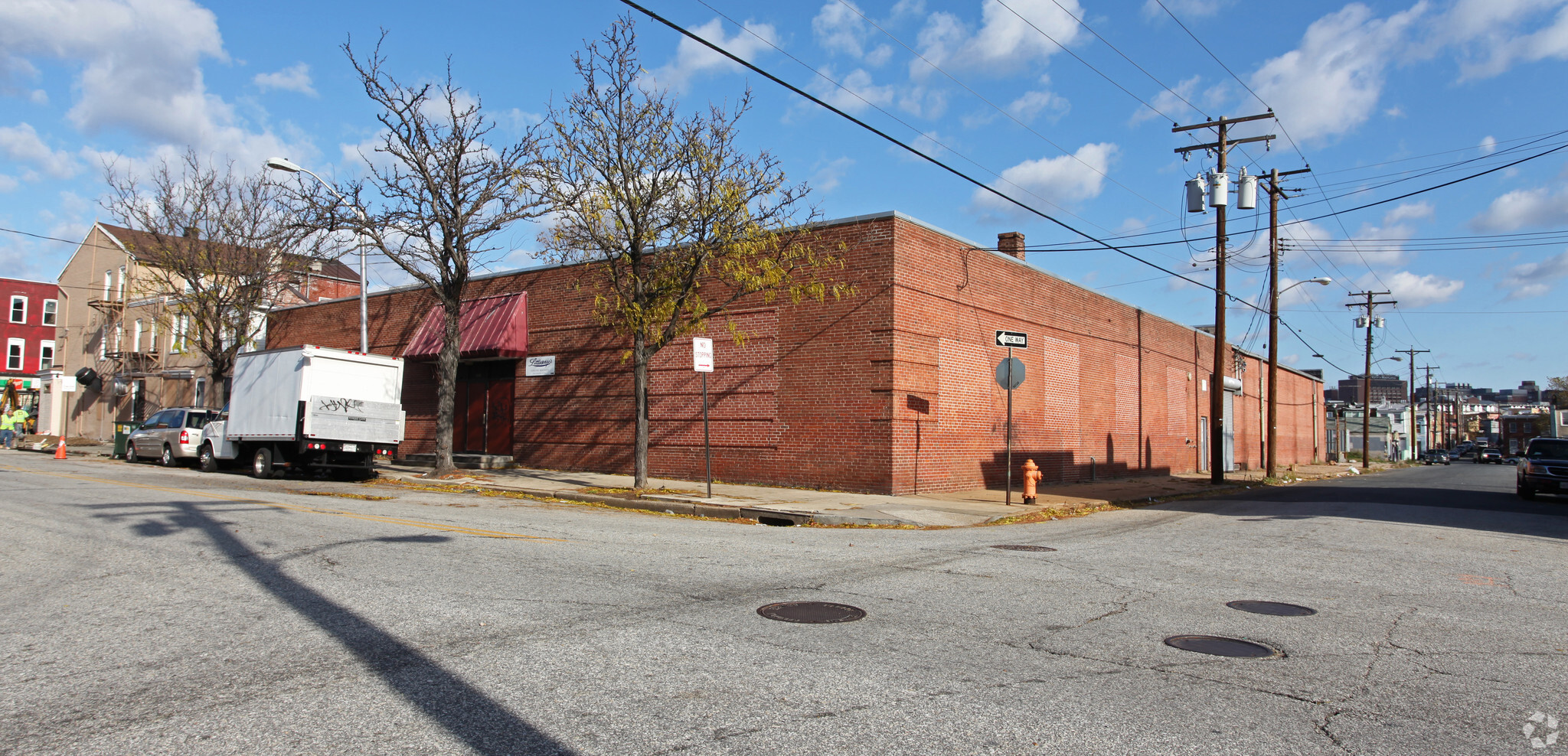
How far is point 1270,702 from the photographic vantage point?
181 inches

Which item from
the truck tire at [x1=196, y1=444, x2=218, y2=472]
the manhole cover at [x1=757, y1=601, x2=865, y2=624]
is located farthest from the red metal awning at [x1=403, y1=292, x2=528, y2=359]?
the manhole cover at [x1=757, y1=601, x2=865, y2=624]

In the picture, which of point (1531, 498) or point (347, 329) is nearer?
point (1531, 498)

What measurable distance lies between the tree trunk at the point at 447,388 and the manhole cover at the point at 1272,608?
17362 millimetres

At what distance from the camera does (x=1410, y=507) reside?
1817cm

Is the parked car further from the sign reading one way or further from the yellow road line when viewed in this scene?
the sign reading one way

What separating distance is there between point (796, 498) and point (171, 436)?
60.0 feet

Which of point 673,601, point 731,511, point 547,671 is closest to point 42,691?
point 547,671

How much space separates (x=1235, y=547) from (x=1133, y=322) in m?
19.8

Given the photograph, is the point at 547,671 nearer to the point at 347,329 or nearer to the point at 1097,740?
the point at 1097,740

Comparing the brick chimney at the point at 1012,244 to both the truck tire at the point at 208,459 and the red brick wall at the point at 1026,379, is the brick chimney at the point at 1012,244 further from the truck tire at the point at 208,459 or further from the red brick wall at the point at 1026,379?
the truck tire at the point at 208,459

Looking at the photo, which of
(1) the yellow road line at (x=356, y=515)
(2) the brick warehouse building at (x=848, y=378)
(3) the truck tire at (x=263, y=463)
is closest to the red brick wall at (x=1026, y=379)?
(2) the brick warehouse building at (x=848, y=378)

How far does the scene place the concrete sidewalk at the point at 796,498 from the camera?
1433 cm

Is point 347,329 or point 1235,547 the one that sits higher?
point 347,329

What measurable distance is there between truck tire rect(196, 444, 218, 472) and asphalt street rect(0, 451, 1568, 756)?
13026mm
